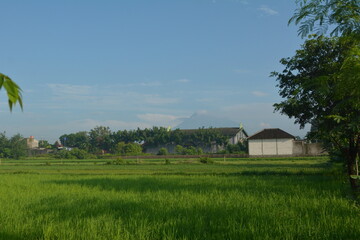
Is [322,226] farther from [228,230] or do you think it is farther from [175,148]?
[175,148]

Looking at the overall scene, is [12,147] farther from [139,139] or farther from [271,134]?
[271,134]

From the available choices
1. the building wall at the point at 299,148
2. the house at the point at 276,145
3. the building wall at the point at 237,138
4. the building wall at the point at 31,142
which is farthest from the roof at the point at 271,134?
the building wall at the point at 31,142

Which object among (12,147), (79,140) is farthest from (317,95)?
(79,140)

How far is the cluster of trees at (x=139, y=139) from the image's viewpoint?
69812mm

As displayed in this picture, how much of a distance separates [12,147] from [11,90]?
81.3 m

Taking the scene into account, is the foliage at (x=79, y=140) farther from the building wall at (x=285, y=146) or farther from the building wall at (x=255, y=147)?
the building wall at (x=285, y=146)

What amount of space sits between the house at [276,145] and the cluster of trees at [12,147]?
51.0 metres

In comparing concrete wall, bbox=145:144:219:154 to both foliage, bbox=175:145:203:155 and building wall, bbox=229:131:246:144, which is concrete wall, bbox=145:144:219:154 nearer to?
building wall, bbox=229:131:246:144

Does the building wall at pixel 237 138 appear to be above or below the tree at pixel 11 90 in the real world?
above

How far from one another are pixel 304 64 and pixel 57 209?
10.8 metres

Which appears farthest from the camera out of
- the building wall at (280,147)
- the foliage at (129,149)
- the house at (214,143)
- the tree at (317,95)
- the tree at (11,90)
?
the house at (214,143)

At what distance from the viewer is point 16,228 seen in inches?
237

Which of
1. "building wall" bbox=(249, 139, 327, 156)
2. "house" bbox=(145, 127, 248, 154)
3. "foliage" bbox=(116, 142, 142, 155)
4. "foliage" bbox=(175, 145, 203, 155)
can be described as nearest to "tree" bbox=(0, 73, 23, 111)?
"building wall" bbox=(249, 139, 327, 156)

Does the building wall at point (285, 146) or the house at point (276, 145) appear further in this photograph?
the building wall at point (285, 146)
